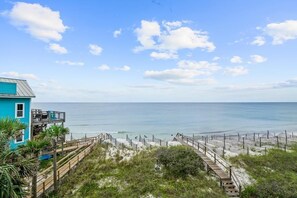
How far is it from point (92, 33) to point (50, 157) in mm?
16218

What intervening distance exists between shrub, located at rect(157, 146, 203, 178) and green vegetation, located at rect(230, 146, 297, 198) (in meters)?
4.21

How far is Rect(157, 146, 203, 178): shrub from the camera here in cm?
1906

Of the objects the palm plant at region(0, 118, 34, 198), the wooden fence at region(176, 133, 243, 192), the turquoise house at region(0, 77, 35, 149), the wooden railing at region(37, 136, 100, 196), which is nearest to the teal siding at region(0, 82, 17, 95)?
the turquoise house at region(0, 77, 35, 149)

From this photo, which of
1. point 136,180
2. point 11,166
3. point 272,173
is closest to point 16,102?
point 136,180

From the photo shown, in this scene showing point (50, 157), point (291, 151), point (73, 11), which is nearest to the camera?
point (73, 11)

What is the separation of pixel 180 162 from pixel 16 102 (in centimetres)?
1551

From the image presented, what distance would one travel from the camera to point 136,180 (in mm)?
17984

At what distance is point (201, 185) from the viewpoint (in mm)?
17531

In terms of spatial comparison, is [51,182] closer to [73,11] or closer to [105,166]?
[105,166]

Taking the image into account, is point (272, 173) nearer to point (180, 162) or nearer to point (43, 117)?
point (180, 162)

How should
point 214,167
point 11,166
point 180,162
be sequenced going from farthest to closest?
point 180,162 < point 214,167 < point 11,166

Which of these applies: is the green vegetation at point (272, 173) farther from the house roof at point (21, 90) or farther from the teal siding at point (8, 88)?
the teal siding at point (8, 88)

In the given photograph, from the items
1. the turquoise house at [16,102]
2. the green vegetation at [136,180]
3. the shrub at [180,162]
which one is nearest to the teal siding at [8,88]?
the turquoise house at [16,102]

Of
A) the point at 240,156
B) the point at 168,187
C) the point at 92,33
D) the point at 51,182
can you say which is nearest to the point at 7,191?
the point at 51,182
